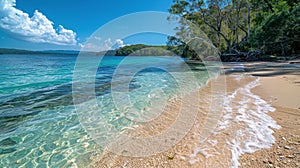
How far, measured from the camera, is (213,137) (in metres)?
3.33

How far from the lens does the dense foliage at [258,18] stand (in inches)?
734

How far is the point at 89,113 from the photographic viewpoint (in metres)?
5.32

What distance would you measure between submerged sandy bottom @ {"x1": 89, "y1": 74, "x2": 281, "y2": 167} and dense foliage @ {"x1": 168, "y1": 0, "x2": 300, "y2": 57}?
774 inches

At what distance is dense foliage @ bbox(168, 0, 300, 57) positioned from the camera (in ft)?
61.2

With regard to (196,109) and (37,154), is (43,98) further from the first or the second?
(196,109)

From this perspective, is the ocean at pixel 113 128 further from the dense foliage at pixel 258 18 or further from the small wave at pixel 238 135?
the dense foliage at pixel 258 18

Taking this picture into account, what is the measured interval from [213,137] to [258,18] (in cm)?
3434

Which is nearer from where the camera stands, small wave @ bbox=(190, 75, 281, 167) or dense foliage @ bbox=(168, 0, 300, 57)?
small wave @ bbox=(190, 75, 281, 167)

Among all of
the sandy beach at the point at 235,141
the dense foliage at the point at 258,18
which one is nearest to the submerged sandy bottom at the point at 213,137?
the sandy beach at the point at 235,141

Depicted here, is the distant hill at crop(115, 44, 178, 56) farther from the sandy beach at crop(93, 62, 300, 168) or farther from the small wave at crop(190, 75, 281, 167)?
the small wave at crop(190, 75, 281, 167)

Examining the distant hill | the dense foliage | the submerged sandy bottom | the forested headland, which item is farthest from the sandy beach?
the dense foliage

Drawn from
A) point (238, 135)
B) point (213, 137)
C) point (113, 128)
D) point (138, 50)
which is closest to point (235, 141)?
point (238, 135)

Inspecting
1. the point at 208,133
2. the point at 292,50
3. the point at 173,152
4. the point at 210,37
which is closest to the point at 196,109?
the point at 208,133

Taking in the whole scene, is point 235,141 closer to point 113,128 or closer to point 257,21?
point 113,128
